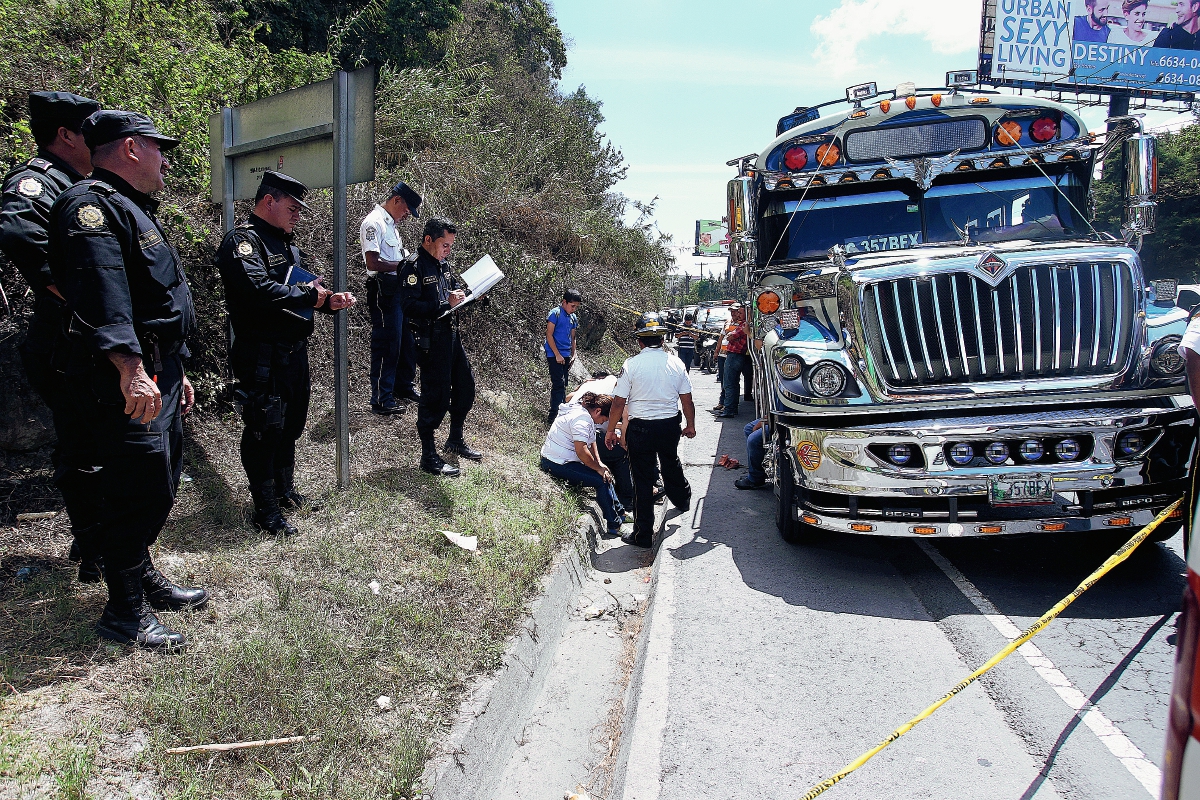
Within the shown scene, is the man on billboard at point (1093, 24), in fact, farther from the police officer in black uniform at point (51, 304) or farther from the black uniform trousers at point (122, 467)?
the black uniform trousers at point (122, 467)

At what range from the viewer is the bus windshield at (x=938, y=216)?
596 cm

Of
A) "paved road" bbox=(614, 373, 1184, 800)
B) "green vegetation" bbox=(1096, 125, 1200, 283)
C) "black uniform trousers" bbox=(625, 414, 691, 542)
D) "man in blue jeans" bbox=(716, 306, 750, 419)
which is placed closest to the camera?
"paved road" bbox=(614, 373, 1184, 800)

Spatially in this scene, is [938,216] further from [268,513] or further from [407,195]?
[268,513]

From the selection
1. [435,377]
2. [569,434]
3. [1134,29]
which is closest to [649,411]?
[569,434]

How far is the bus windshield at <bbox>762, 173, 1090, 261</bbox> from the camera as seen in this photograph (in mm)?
5957

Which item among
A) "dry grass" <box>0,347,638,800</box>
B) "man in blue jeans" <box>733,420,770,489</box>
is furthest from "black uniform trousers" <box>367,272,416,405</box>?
"man in blue jeans" <box>733,420,770,489</box>

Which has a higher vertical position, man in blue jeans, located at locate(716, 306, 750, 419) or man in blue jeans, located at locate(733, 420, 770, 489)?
man in blue jeans, located at locate(716, 306, 750, 419)

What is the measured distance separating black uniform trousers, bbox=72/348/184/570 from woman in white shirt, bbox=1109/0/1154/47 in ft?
101

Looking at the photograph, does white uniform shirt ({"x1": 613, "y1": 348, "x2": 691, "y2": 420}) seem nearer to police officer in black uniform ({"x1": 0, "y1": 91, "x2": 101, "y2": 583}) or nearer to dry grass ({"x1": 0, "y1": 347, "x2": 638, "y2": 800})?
dry grass ({"x1": 0, "y1": 347, "x2": 638, "y2": 800})

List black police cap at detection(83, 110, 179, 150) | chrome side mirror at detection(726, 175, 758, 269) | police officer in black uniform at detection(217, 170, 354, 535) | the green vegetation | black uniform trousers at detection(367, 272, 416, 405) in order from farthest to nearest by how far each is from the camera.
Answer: the green vegetation → black uniform trousers at detection(367, 272, 416, 405) → chrome side mirror at detection(726, 175, 758, 269) → police officer in black uniform at detection(217, 170, 354, 535) → black police cap at detection(83, 110, 179, 150)

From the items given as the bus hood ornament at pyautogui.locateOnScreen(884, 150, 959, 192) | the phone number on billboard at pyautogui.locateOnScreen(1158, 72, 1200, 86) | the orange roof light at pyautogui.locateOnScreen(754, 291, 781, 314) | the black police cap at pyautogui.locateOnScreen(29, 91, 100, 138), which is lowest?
the orange roof light at pyautogui.locateOnScreen(754, 291, 781, 314)

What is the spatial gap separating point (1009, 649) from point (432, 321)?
4.38 meters

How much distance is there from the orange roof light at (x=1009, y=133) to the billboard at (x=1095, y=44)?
22.0 m

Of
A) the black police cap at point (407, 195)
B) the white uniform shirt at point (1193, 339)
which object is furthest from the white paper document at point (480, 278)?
the white uniform shirt at point (1193, 339)
